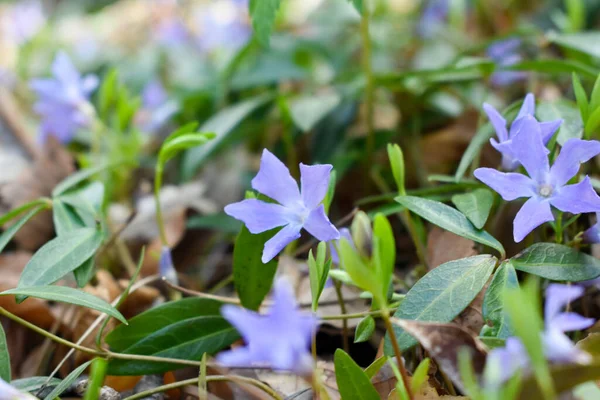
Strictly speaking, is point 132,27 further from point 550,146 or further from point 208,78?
point 550,146

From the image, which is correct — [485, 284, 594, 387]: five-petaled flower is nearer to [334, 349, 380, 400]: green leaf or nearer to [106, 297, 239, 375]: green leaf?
[334, 349, 380, 400]: green leaf

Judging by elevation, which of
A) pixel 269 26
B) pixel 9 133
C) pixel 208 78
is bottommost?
pixel 9 133

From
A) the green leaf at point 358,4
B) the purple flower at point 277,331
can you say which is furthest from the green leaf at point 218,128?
the purple flower at point 277,331

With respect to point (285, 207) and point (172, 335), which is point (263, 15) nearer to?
point (285, 207)

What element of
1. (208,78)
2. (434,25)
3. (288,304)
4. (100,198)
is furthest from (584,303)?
(434,25)

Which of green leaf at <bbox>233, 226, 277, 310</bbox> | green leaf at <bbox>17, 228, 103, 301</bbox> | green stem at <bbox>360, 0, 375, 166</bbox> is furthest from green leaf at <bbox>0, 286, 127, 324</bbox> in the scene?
green stem at <bbox>360, 0, 375, 166</bbox>
